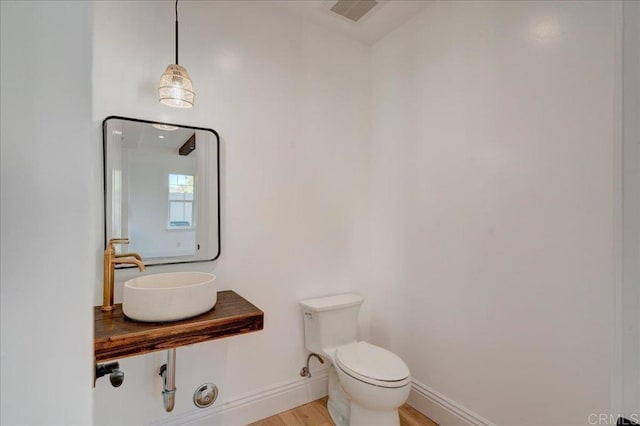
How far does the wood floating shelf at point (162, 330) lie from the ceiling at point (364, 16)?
1.86 metres

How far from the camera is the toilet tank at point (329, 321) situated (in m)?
2.02

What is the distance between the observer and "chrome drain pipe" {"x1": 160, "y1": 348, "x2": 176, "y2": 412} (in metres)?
1.57

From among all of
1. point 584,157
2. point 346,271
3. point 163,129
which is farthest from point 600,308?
point 163,129

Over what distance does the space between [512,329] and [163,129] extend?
6.83ft

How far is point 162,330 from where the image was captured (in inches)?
51.6

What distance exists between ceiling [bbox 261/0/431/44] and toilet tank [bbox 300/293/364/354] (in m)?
1.91

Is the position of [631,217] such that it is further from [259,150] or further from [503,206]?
[259,150]

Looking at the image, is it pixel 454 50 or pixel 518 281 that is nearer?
pixel 518 281

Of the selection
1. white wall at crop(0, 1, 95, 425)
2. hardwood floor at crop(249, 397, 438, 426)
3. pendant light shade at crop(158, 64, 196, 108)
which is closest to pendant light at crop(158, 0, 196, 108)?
pendant light shade at crop(158, 64, 196, 108)

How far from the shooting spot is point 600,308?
4.25 feet

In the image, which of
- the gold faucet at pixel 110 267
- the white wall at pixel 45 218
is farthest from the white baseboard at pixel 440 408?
the white wall at pixel 45 218

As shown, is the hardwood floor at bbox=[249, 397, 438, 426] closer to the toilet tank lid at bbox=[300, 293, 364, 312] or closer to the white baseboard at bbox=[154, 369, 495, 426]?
the white baseboard at bbox=[154, 369, 495, 426]

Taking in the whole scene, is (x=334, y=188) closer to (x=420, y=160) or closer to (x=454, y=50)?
(x=420, y=160)

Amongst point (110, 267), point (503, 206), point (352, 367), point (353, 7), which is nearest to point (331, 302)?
point (352, 367)
